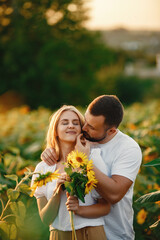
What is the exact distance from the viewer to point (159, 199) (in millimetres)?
2648

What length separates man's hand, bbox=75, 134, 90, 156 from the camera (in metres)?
2.55

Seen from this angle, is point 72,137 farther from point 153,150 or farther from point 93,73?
point 93,73

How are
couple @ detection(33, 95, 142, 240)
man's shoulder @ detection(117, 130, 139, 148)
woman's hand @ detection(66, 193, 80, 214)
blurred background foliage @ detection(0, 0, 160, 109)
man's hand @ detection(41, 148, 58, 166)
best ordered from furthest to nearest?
blurred background foliage @ detection(0, 0, 160, 109), man's hand @ detection(41, 148, 58, 166), man's shoulder @ detection(117, 130, 139, 148), couple @ detection(33, 95, 142, 240), woman's hand @ detection(66, 193, 80, 214)

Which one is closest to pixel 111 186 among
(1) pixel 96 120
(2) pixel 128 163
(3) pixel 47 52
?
(2) pixel 128 163

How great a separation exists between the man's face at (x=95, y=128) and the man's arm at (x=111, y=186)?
0.40m

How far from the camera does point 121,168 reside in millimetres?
2551

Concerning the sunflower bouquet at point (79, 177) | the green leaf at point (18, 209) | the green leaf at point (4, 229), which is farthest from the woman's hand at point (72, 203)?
the green leaf at point (4, 229)

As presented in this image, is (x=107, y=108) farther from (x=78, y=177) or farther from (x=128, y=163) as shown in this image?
(x=78, y=177)

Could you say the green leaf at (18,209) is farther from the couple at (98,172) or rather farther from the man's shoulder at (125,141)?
the man's shoulder at (125,141)

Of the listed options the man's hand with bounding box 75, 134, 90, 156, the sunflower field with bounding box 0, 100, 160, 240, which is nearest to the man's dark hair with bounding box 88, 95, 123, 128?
the man's hand with bounding box 75, 134, 90, 156

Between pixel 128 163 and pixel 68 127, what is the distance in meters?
0.60

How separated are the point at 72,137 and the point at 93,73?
29.2m

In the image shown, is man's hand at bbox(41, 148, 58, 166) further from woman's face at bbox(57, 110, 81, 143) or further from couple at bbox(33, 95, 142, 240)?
woman's face at bbox(57, 110, 81, 143)

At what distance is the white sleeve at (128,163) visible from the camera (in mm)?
2545
